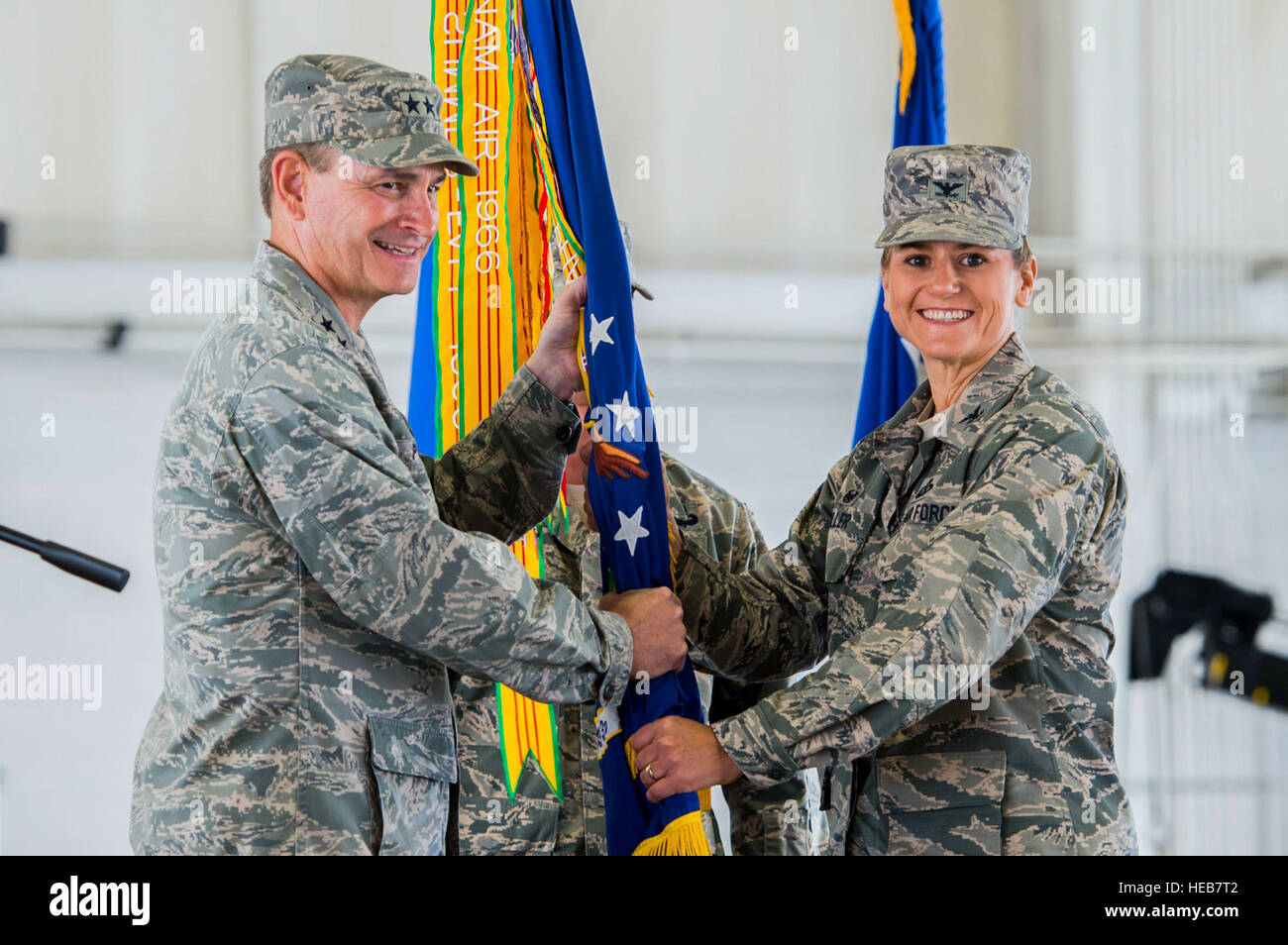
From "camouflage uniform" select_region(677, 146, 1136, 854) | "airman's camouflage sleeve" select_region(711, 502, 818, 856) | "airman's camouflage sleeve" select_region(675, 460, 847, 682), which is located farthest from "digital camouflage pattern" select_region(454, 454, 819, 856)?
"camouflage uniform" select_region(677, 146, 1136, 854)

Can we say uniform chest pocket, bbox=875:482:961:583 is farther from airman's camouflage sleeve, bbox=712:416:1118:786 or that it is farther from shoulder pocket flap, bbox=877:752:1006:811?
shoulder pocket flap, bbox=877:752:1006:811

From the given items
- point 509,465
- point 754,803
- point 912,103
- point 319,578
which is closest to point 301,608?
point 319,578

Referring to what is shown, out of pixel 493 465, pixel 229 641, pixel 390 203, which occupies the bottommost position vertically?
pixel 229 641

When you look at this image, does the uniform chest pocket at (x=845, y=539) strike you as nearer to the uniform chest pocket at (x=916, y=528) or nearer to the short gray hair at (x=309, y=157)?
the uniform chest pocket at (x=916, y=528)

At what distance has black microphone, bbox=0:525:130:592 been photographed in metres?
3.03

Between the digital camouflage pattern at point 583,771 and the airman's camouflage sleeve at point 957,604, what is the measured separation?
26.8 inches

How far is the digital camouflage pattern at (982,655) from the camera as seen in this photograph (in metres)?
1.75

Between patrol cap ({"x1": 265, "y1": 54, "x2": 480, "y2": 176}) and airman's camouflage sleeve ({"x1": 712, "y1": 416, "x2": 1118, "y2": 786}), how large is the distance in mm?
962

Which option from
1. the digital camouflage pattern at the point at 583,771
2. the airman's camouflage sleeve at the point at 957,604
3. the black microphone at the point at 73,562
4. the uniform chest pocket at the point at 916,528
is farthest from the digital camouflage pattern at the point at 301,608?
the black microphone at the point at 73,562
